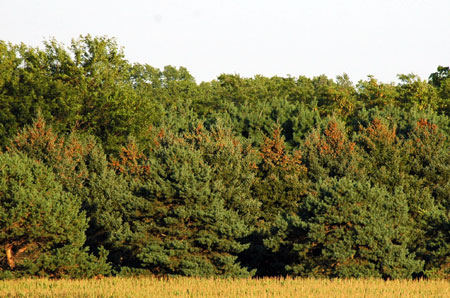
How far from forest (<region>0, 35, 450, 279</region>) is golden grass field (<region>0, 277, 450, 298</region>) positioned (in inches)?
159

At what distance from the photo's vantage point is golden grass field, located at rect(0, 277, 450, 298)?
2711 centimetres

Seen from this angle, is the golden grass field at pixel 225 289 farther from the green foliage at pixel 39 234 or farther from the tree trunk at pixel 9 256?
the tree trunk at pixel 9 256

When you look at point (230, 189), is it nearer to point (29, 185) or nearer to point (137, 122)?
point (29, 185)

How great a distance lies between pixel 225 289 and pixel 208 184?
42.9 feet

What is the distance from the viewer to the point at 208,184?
41.2 m

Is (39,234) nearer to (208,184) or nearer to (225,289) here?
(208,184)

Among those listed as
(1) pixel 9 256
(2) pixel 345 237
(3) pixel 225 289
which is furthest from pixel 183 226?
(3) pixel 225 289

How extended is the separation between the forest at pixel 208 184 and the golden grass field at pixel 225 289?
13.3 feet

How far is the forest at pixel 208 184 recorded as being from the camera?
3619 cm

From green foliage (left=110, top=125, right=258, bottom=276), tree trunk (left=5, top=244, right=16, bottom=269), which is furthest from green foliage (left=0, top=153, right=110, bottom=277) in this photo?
green foliage (left=110, top=125, right=258, bottom=276)

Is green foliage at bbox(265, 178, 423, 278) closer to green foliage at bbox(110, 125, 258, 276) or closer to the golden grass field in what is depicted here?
the golden grass field

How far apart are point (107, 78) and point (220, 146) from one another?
32535mm

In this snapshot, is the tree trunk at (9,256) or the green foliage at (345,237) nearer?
the green foliage at (345,237)

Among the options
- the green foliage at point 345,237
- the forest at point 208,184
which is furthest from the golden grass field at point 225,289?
the forest at point 208,184
